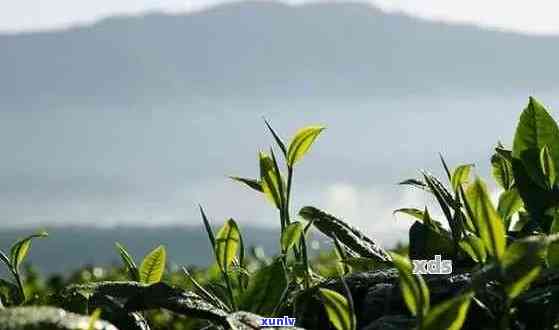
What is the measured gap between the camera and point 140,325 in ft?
5.62

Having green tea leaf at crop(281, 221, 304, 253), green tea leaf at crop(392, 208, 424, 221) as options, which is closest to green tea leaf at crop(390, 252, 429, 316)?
green tea leaf at crop(281, 221, 304, 253)

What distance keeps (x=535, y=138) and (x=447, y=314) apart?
80 centimetres

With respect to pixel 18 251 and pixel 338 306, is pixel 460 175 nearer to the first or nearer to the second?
pixel 338 306

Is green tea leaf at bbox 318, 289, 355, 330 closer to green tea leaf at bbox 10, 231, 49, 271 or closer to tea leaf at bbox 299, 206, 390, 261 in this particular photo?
tea leaf at bbox 299, 206, 390, 261

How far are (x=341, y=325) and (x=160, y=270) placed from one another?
0.61 meters

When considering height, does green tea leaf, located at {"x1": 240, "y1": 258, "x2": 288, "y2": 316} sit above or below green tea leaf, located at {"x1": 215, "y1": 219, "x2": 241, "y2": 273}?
below

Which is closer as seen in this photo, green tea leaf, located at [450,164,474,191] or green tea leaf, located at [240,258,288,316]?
green tea leaf, located at [240,258,288,316]

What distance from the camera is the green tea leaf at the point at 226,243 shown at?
1887 mm

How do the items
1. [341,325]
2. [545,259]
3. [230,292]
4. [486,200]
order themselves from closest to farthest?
[486,200], [341,325], [545,259], [230,292]

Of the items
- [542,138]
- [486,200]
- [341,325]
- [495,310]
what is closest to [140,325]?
[341,325]

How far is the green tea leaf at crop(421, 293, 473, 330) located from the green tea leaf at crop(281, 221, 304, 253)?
644 millimetres

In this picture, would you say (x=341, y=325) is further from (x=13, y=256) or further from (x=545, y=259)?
(x=13, y=256)

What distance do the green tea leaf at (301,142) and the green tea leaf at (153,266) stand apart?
0.29m

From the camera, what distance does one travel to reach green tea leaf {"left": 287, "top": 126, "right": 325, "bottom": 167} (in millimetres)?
1968
